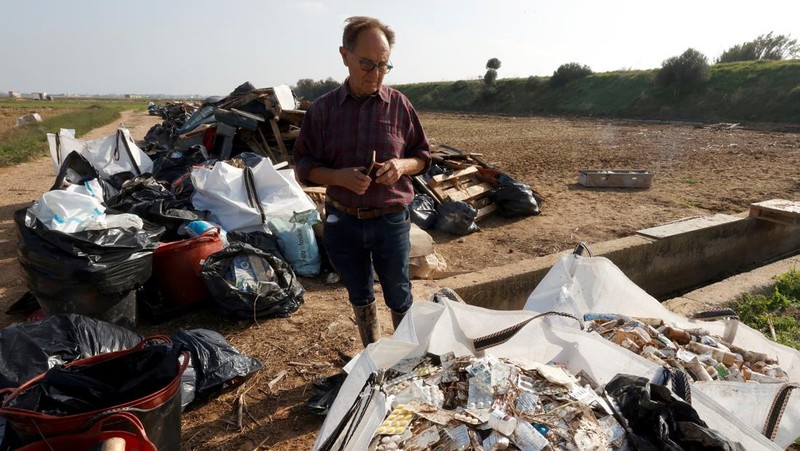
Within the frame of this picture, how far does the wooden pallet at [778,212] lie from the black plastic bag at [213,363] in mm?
6113

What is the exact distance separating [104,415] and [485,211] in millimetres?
5596

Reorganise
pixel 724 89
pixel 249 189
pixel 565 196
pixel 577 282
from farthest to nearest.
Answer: pixel 724 89, pixel 565 196, pixel 249 189, pixel 577 282

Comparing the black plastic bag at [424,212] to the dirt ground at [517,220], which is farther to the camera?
the black plastic bag at [424,212]

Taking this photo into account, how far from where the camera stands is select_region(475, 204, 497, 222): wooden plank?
647 cm

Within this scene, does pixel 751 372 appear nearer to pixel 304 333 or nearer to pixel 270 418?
pixel 270 418

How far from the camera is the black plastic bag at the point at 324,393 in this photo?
2.38 metres

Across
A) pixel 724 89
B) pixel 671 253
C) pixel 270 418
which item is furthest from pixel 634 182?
pixel 724 89

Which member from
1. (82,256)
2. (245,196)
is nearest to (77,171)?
(245,196)

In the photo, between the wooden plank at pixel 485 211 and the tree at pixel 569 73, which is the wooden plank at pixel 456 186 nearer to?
the wooden plank at pixel 485 211

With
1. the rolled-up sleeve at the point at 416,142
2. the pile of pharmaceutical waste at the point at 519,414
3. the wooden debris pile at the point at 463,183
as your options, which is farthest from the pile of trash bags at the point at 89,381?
the wooden debris pile at the point at 463,183

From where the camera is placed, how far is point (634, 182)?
8.00 meters

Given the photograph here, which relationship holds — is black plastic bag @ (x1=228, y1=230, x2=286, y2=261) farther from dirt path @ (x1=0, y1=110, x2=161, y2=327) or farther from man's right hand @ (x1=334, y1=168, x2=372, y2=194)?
man's right hand @ (x1=334, y1=168, x2=372, y2=194)

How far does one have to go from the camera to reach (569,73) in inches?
1396

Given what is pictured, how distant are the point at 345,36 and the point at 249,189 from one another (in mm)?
2685
